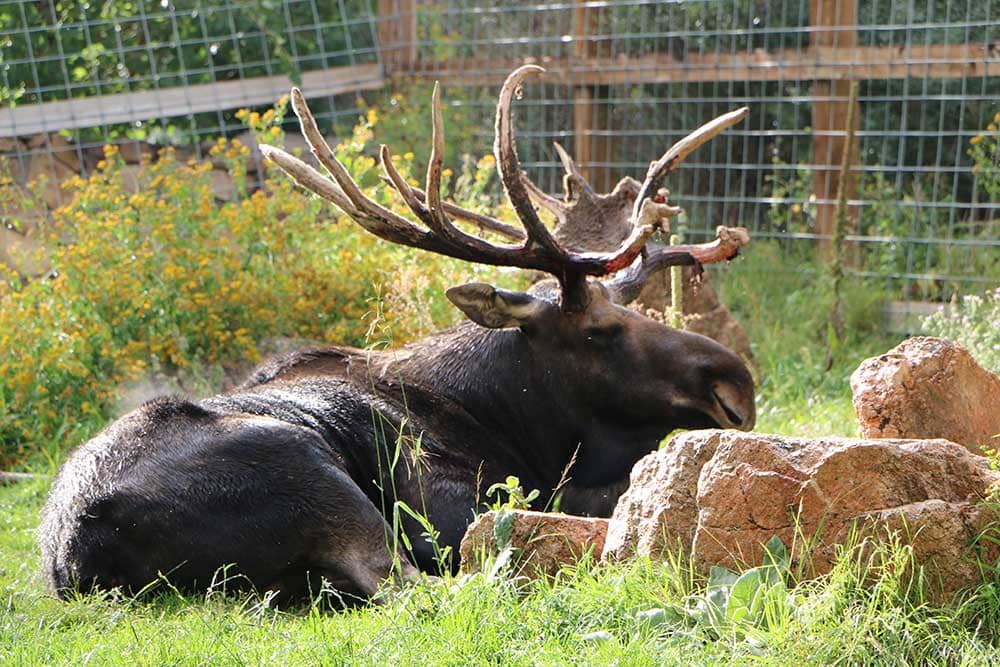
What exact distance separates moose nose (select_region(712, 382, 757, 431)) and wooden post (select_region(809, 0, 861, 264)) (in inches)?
197

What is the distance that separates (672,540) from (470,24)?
8817 mm

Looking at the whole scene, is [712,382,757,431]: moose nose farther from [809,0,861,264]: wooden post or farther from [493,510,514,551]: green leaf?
[809,0,861,264]: wooden post

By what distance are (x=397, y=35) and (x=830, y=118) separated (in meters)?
4.08

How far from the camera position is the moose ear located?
4.81m

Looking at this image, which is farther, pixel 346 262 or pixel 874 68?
pixel 874 68

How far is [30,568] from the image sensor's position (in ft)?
16.3

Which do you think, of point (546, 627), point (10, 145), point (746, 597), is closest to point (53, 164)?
point (10, 145)

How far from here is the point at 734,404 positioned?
489 cm

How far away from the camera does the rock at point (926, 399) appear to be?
4.52 meters

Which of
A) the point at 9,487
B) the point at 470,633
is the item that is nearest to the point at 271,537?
the point at 470,633

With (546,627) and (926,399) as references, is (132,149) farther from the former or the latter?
(546,627)

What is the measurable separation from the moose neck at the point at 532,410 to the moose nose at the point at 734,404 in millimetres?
286

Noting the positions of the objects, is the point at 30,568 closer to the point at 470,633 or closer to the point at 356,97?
the point at 470,633

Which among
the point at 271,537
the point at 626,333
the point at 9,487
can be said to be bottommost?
the point at 9,487
